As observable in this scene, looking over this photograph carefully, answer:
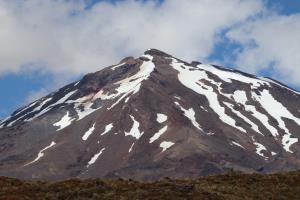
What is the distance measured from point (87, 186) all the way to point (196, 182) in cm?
651

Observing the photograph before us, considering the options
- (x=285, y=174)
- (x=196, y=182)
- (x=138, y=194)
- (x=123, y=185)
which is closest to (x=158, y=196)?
(x=138, y=194)

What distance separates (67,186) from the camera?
37906 mm

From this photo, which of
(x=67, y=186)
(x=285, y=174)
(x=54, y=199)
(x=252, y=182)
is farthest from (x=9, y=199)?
(x=285, y=174)

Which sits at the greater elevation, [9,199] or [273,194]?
[9,199]

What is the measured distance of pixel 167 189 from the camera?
36000 mm

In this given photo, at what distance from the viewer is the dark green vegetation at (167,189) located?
34844mm

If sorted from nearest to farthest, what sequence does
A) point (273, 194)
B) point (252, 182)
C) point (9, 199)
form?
point (9, 199)
point (273, 194)
point (252, 182)

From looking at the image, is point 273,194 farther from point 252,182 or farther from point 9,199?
point 9,199

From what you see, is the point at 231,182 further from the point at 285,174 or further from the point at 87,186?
the point at 87,186

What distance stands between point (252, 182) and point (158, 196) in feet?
25.0

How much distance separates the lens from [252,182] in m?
39.8

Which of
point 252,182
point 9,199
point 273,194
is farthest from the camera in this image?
point 252,182

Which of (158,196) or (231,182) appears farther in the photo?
(231,182)

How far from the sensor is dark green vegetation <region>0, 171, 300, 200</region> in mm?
34844
